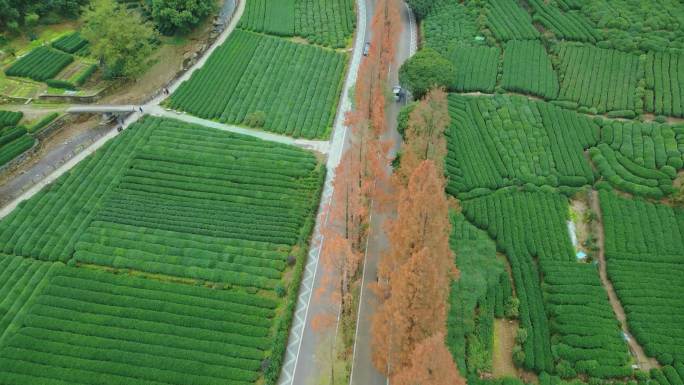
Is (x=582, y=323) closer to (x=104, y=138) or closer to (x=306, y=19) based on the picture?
(x=104, y=138)

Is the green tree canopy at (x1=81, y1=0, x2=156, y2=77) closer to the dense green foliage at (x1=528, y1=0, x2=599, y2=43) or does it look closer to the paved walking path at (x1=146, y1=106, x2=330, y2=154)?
the paved walking path at (x1=146, y1=106, x2=330, y2=154)

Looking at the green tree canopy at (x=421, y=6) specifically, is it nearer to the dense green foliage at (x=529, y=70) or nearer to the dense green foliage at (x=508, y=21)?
the dense green foliage at (x=508, y=21)

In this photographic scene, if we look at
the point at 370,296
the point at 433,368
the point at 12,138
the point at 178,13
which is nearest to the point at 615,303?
the point at 370,296

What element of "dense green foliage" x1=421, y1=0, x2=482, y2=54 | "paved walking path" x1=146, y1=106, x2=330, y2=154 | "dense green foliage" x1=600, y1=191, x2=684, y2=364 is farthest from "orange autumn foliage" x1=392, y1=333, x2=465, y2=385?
"dense green foliage" x1=421, y1=0, x2=482, y2=54

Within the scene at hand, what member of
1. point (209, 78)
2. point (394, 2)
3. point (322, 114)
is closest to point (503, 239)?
point (322, 114)

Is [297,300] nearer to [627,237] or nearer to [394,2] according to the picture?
[627,237]

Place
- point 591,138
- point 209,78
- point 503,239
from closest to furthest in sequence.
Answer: point 503,239 < point 591,138 < point 209,78

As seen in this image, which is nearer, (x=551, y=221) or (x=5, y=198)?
(x=551, y=221)

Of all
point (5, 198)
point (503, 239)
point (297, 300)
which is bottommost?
point (5, 198)
